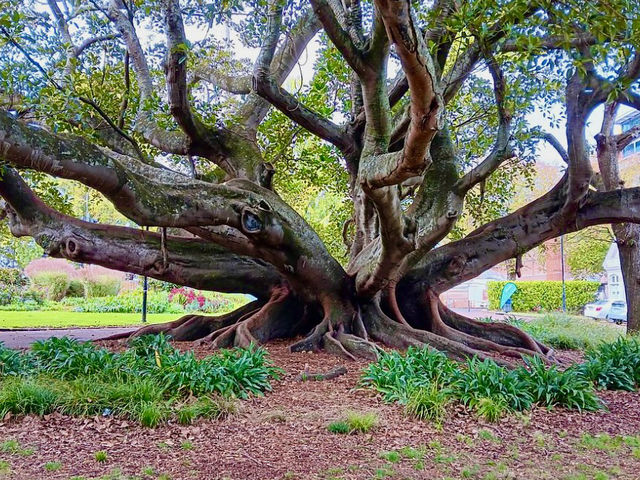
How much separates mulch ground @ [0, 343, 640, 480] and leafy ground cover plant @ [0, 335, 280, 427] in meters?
0.13

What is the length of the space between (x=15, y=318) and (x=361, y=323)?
39.8ft

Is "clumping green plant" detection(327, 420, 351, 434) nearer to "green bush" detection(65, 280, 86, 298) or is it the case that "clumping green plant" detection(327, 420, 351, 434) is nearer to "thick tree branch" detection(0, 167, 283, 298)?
"thick tree branch" detection(0, 167, 283, 298)

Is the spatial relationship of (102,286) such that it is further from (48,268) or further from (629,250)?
(629,250)

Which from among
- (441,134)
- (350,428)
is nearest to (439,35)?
(441,134)

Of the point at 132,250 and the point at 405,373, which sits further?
the point at 132,250

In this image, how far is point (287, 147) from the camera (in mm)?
9625

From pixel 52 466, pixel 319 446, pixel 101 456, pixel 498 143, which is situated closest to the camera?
pixel 52 466

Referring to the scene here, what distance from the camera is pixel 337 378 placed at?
574 centimetres

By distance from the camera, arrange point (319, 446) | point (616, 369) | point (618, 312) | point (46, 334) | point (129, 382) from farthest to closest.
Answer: point (618, 312), point (46, 334), point (616, 369), point (129, 382), point (319, 446)

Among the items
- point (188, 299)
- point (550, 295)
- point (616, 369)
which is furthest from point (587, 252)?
point (616, 369)

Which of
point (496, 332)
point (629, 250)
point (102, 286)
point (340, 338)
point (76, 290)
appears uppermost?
point (629, 250)

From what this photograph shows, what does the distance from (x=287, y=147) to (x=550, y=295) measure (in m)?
22.1

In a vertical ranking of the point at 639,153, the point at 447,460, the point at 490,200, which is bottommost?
the point at 447,460

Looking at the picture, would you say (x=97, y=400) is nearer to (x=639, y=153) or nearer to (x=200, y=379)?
(x=200, y=379)
